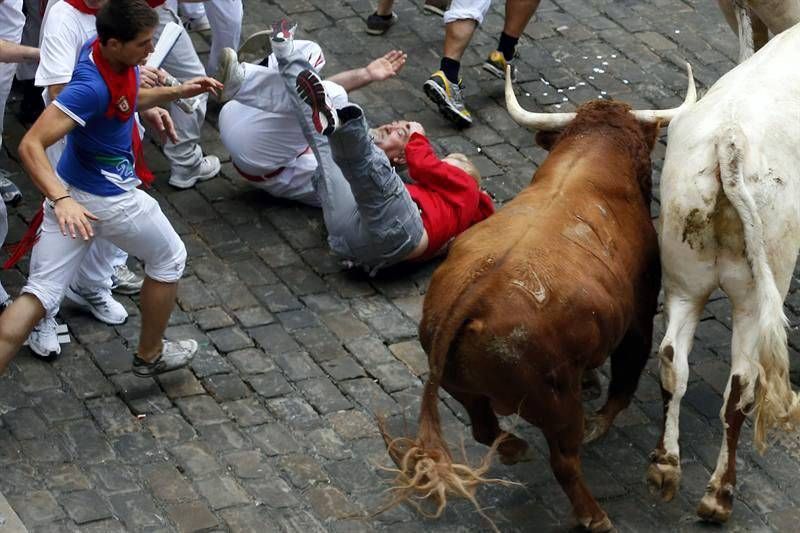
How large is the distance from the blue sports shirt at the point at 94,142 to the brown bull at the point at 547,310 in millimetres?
1593

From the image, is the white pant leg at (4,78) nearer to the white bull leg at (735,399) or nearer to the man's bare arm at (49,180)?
the man's bare arm at (49,180)

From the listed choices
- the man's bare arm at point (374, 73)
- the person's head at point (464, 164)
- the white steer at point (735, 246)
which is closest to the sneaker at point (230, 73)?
the man's bare arm at point (374, 73)

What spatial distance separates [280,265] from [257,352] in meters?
0.89

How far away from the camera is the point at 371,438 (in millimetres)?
7027

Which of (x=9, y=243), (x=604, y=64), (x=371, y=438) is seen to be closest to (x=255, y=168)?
(x=9, y=243)

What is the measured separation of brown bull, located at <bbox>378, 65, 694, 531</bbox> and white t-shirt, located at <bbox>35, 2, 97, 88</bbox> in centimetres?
226

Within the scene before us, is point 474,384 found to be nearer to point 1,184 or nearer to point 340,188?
point 340,188

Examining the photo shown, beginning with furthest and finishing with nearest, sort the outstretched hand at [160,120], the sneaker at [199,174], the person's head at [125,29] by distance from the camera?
the sneaker at [199,174]
the outstretched hand at [160,120]
the person's head at [125,29]

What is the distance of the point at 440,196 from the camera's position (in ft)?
27.4

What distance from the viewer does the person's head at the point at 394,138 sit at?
28.2ft

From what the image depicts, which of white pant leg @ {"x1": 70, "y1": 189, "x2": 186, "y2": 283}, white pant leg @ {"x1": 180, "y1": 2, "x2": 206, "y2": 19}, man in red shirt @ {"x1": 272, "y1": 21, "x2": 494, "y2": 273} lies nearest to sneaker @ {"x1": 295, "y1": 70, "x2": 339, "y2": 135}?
man in red shirt @ {"x1": 272, "y1": 21, "x2": 494, "y2": 273}

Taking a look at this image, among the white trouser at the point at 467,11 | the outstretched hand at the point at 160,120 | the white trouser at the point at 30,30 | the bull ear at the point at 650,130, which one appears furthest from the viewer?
the white trouser at the point at 467,11

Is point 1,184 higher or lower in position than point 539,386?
lower

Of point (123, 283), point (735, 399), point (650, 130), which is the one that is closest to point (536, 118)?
point (650, 130)
